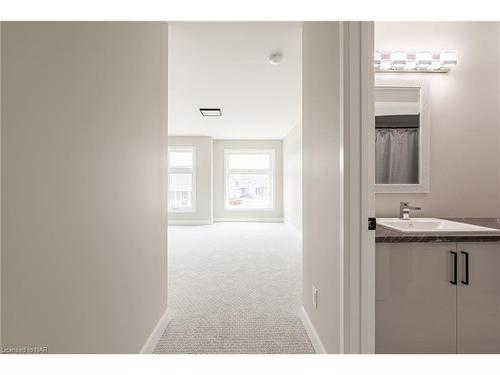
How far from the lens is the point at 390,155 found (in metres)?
2.12

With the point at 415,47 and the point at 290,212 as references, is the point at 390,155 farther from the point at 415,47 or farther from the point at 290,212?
the point at 290,212

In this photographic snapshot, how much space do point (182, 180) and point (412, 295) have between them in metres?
6.82

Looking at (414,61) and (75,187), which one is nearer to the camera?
(75,187)

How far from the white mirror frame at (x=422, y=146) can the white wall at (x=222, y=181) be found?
5.81 meters

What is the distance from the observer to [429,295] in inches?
55.4

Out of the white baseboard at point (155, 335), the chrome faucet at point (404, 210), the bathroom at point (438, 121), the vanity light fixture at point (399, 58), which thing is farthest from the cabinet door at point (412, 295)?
the vanity light fixture at point (399, 58)

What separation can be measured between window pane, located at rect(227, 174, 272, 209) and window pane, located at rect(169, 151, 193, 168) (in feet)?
4.71

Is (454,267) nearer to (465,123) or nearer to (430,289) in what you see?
(430,289)

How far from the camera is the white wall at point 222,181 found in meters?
7.85

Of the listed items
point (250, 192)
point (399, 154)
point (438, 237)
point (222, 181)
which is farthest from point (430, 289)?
point (222, 181)

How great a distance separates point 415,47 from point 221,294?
2.83 m

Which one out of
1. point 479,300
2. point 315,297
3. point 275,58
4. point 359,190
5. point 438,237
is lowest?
point 315,297

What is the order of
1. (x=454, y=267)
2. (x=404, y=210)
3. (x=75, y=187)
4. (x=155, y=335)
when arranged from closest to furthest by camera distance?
(x=75, y=187) < (x=454, y=267) < (x=155, y=335) < (x=404, y=210)
